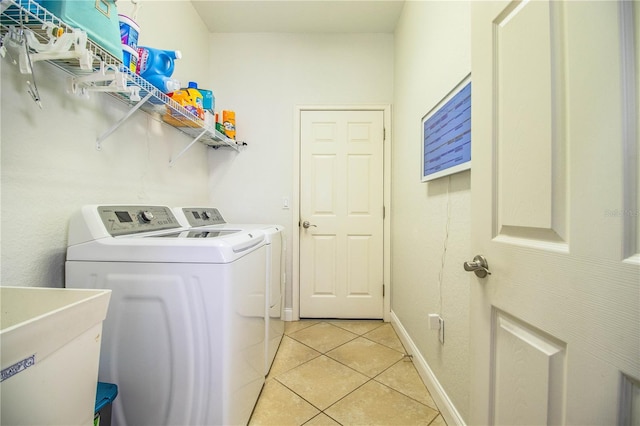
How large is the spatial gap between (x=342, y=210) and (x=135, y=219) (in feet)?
5.41

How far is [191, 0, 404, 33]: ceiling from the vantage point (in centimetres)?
206

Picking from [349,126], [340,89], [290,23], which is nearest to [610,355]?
[349,126]

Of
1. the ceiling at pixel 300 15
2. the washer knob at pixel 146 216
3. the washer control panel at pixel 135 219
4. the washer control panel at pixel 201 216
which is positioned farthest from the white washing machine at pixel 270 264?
the ceiling at pixel 300 15

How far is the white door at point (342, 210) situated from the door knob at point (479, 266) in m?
1.70

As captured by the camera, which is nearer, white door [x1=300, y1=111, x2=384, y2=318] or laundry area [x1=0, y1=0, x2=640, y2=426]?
laundry area [x1=0, y1=0, x2=640, y2=426]

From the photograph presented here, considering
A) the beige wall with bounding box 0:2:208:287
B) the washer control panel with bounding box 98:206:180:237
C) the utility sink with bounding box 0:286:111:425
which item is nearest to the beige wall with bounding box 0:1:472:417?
the beige wall with bounding box 0:2:208:287

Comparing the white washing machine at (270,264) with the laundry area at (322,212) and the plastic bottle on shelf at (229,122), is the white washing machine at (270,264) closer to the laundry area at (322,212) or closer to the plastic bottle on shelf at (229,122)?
the laundry area at (322,212)

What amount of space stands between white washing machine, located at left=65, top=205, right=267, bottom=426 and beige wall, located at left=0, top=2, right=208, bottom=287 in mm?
119

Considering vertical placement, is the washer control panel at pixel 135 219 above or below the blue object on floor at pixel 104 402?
above

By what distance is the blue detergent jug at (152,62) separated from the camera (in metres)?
1.21

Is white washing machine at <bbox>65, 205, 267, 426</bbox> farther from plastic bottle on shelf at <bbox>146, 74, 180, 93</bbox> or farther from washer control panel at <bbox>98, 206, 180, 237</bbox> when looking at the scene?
→ plastic bottle on shelf at <bbox>146, 74, 180, 93</bbox>

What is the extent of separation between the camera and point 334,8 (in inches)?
82.4

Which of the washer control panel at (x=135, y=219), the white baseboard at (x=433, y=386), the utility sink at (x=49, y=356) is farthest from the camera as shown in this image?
the white baseboard at (x=433, y=386)

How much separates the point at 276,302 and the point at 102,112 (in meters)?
1.44
